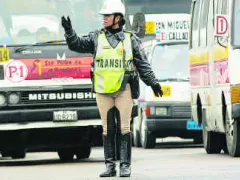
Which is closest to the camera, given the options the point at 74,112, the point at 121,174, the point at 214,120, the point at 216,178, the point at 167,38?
the point at 216,178

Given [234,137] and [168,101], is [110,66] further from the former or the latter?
[168,101]

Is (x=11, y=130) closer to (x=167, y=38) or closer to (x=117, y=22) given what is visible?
(x=117, y=22)

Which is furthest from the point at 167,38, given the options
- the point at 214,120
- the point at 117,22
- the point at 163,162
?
the point at 117,22

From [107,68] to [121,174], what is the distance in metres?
1.10

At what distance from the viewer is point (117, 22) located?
1224 cm

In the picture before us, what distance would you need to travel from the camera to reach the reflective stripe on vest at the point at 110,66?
12156 mm

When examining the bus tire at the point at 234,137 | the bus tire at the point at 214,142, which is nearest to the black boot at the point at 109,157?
the bus tire at the point at 234,137

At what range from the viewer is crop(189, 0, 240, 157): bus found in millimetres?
16047

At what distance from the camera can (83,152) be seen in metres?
17.0

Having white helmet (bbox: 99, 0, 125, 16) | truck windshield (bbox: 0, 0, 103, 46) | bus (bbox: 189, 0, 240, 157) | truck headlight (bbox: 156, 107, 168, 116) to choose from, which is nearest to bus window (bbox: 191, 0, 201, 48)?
bus (bbox: 189, 0, 240, 157)

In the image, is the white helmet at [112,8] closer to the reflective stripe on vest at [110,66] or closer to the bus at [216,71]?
the reflective stripe on vest at [110,66]

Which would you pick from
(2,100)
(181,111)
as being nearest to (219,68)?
(2,100)

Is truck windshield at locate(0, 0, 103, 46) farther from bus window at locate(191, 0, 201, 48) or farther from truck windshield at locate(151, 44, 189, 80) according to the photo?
truck windshield at locate(151, 44, 189, 80)

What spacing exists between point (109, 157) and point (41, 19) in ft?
13.1
